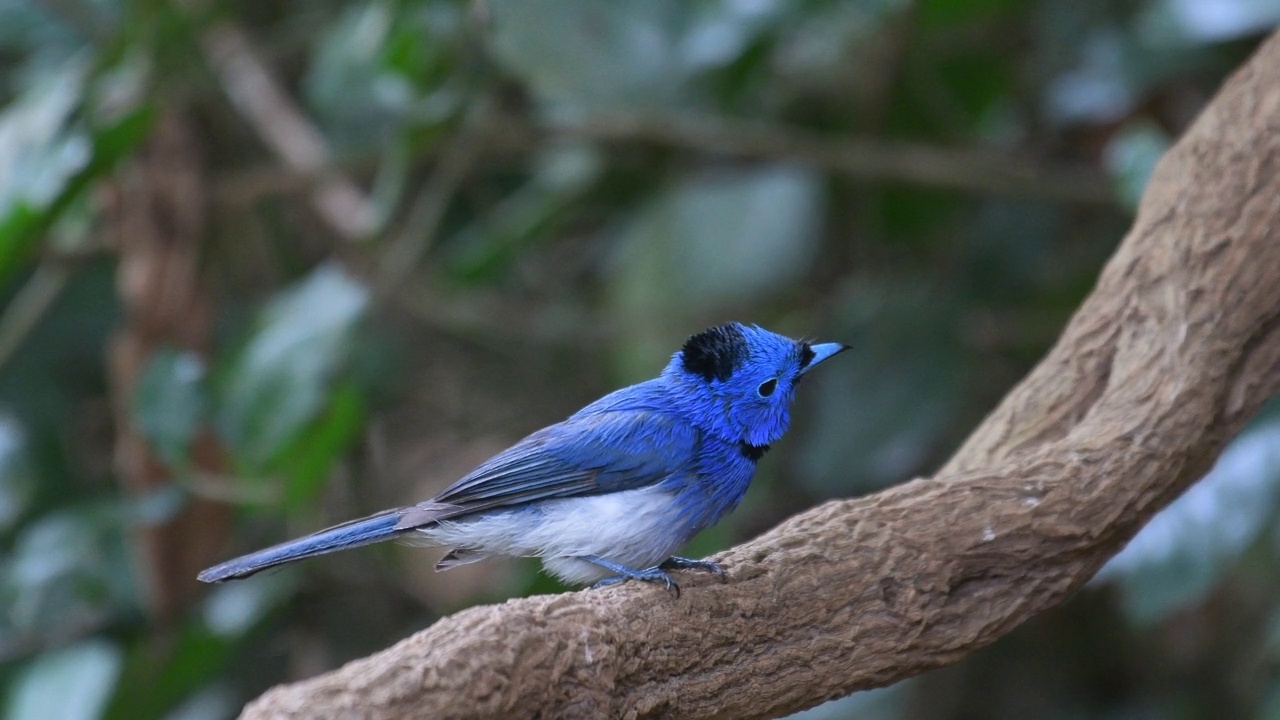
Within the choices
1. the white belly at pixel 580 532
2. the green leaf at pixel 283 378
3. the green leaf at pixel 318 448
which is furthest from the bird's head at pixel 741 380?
the green leaf at pixel 283 378

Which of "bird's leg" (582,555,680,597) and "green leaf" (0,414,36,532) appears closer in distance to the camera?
"bird's leg" (582,555,680,597)

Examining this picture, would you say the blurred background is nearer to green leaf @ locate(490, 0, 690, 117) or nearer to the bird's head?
green leaf @ locate(490, 0, 690, 117)

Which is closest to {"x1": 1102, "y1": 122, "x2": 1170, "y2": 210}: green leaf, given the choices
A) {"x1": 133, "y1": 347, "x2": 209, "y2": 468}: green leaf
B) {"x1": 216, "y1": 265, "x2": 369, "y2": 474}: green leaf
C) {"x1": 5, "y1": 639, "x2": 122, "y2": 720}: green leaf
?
{"x1": 216, "y1": 265, "x2": 369, "y2": 474}: green leaf

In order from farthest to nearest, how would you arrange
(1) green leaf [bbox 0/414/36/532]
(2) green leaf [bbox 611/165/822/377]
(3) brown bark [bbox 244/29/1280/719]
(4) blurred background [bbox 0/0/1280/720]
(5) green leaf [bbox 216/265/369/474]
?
1. (2) green leaf [bbox 611/165/822/377]
2. (1) green leaf [bbox 0/414/36/532]
3. (4) blurred background [bbox 0/0/1280/720]
4. (5) green leaf [bbox 216/265/369/474]
5. (3) brown bark [bbox 244/29/1280/719]

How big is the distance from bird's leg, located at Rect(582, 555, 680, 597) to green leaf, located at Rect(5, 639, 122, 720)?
5.99ft

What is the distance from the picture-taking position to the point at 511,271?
536 centimetres

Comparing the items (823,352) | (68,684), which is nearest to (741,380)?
(823,352)

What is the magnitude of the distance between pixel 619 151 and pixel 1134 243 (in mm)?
2586

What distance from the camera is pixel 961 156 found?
4.41m

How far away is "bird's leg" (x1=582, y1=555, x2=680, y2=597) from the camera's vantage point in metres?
2.30

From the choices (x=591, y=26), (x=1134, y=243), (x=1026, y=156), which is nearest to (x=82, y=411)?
(x=591, y=26)

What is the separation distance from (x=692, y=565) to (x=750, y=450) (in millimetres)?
436

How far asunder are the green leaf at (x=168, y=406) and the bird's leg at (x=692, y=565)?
5.52 ft

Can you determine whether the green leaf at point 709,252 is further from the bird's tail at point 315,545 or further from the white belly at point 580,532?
the bird's tail at point 315,545
